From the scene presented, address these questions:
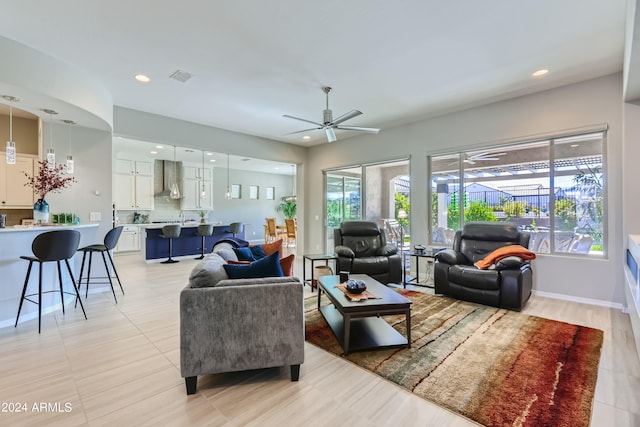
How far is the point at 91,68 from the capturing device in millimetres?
3396

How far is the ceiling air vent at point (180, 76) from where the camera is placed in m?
3.51

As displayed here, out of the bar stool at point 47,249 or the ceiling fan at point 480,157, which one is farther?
the ceiling fan at point 480,157

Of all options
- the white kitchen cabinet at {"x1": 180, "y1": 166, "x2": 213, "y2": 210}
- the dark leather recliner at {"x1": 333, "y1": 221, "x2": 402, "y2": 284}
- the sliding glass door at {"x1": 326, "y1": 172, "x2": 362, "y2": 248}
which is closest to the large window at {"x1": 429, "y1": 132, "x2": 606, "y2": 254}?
the dark leather recliner at {"x1": 333, "y1": 221, "x2": 402, "y2": 284}

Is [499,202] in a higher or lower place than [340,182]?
lower

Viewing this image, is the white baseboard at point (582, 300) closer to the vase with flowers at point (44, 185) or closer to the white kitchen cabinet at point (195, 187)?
the vase with flowers at point (44, 185)

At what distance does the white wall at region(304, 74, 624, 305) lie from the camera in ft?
11.8

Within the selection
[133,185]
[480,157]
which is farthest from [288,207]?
[480,157]

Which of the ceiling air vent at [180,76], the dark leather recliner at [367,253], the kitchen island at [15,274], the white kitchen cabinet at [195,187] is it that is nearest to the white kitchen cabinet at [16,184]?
the kitchen island at [15,274]

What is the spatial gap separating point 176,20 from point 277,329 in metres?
2.79

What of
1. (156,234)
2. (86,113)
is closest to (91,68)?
(86,113)

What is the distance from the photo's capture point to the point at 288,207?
479 inches

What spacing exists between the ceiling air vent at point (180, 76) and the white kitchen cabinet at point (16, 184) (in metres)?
3.64

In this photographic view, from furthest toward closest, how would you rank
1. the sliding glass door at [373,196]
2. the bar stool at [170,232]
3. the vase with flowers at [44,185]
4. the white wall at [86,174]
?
the bar stool at [170,232]
the sliding glass door at [373,196]
the white wall at [86,174]
the vase with flowers at [44,185]

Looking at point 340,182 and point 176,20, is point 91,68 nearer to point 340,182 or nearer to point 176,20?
point 176,20
